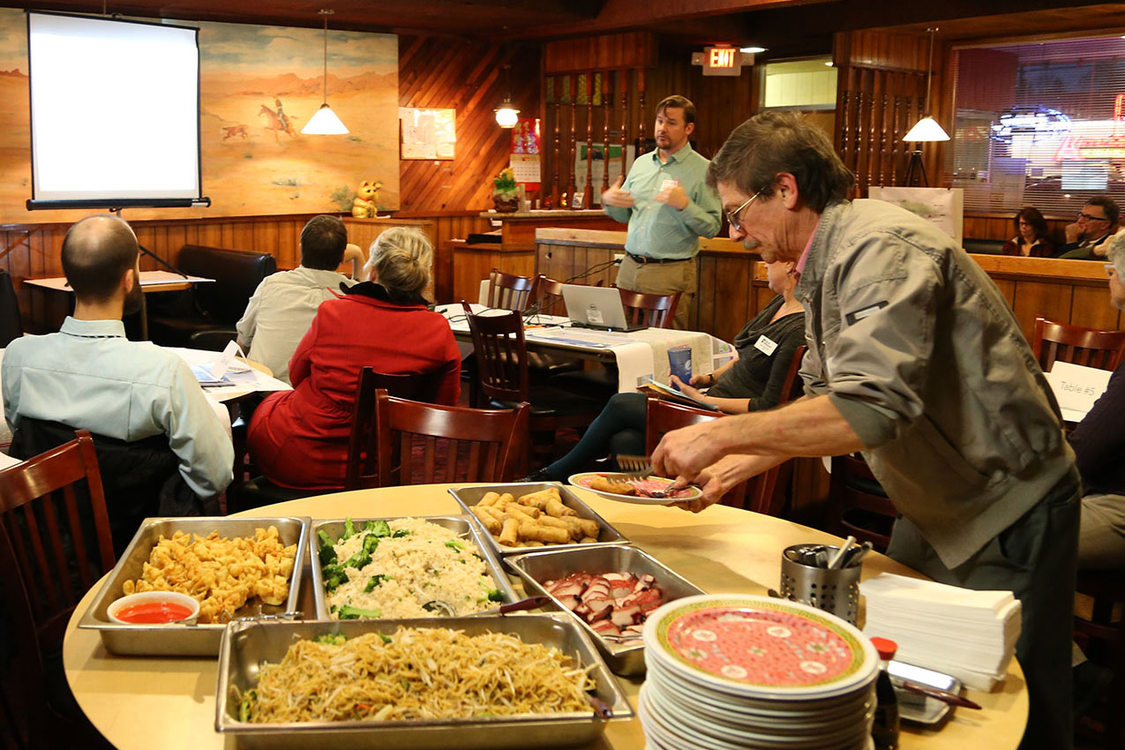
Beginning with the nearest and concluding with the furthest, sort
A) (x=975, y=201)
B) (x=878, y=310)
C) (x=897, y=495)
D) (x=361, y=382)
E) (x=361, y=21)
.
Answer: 1. (x=878, y=310)
2. (x=897, y=495)
3. (x=361, y=382)
4. (x=361, y=21)
5. (x=975, y=201)

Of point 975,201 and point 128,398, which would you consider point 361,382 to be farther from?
point 975,201

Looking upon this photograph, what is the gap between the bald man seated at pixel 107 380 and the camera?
2.68 metres

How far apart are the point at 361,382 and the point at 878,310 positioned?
1932 mm

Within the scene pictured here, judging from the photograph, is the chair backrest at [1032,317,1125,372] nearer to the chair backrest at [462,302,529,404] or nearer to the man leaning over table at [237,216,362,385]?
the chair backrest at [462,302,529,404]

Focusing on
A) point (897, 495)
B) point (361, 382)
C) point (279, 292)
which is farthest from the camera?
point (279, 292)

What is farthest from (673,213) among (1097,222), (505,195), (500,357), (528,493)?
(528,493)

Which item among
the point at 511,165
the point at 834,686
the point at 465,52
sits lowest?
the point at 834,686

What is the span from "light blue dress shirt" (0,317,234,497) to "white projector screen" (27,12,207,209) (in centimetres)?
621

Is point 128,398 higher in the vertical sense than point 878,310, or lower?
lower

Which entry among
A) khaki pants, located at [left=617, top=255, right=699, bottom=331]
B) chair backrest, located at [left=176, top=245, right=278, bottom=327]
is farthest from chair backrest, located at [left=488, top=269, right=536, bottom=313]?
chair backrest, located at [left=176, top=245, right=278, bottom=327]

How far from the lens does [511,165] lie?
11.1 meters

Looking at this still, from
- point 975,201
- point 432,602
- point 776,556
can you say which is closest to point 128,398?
point 432,602

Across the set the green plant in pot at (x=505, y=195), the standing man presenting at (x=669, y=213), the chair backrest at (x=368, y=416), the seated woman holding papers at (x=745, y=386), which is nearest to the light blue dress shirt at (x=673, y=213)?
the standing man presenting at (x=669, y=213)

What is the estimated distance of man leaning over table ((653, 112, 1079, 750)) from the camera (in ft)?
5.47
